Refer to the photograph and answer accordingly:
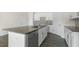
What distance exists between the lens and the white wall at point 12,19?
1.61 m

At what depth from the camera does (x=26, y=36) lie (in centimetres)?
161

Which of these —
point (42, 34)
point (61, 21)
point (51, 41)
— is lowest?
point (51, 41)

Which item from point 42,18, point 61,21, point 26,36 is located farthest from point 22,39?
point 61,21

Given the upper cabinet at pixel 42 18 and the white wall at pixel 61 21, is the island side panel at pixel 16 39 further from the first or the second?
the white wall at pixel 61 21

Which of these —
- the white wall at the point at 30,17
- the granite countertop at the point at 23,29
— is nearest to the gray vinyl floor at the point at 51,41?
the granite countertop at the point at 23,29

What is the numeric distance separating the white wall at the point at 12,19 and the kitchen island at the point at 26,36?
0.07 meters

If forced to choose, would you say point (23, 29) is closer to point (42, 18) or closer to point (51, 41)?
point (42, 18)

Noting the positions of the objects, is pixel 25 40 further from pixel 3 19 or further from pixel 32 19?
pixel 3 19

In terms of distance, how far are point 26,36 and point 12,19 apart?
Result: 33 cm

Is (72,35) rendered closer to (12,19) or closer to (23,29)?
(23,29)

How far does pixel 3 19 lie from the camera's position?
63.7 inches

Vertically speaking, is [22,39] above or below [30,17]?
below

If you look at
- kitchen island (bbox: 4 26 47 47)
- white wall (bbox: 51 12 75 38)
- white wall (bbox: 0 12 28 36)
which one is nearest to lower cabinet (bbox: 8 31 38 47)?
kitchen island (bbox: 4 26 47 47)
